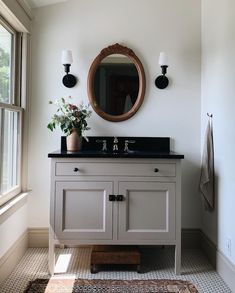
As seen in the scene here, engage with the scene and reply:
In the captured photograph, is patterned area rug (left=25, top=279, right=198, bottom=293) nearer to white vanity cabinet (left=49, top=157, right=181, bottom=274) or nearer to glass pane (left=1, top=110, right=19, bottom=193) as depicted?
white vanity cabinet (left=49, top=157, right=181, bottom=274)

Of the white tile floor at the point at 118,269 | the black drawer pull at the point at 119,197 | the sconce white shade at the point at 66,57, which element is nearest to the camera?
the white tile floor at the point at 118,269

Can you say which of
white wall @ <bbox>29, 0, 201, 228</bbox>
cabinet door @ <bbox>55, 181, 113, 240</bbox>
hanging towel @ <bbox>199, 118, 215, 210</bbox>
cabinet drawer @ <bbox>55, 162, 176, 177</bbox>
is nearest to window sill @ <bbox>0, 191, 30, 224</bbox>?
white wall @ <bbox>29, 0, 201, 228</bbox>

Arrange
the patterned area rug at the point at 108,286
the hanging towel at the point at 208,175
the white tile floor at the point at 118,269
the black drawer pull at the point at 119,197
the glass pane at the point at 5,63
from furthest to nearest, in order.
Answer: the hanging towel at the point at 208,175
the glass pane at the point at 5,63
the black drawer pull at the point at 119,197
the white tile floor at the point at 118,269
the patterned area rug at the point at 108,286

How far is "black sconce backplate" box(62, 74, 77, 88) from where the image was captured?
9.91ft

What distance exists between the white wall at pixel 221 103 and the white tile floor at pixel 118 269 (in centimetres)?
25

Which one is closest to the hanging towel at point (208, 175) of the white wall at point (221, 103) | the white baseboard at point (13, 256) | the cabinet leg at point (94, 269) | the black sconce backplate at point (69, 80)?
the white wall at point (221, 103)

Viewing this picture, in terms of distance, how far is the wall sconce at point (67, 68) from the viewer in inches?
113

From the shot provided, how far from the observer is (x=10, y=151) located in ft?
9.16

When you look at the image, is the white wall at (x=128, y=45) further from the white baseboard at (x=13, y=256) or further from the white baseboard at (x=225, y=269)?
the white baseboard at (x=225, y=269)

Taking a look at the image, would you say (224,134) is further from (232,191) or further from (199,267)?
(199,267)

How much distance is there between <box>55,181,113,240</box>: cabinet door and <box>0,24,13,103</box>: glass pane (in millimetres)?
959

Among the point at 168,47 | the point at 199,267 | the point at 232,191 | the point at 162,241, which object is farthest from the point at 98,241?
the point at 168,47

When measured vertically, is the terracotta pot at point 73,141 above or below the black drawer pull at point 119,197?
above

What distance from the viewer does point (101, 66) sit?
304cm
